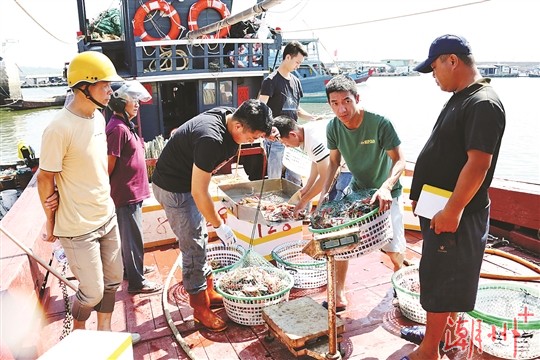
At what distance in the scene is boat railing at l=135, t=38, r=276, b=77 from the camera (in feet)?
28.6

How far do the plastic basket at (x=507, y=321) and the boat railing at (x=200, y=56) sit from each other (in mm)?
7220

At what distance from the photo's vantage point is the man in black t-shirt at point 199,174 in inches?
106

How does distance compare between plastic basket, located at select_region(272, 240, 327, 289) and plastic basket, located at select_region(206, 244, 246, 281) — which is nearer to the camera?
plastic basket, located at select_region(272, 240, 327, 289)

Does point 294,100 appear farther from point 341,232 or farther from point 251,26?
point 251,26

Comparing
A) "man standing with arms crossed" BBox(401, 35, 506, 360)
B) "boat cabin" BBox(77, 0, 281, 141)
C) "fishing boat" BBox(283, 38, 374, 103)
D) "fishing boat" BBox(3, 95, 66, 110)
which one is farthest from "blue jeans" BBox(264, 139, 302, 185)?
"fishing boat" BBox(3, 95, 66, 110)

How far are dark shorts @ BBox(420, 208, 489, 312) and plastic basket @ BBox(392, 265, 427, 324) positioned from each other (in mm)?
558

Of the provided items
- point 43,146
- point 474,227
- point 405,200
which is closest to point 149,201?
point 43,146

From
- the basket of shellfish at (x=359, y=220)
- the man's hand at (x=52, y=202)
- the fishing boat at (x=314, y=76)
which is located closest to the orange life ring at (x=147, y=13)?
the man's hand at (x=52, y=202)

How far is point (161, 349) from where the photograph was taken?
2939 millimetres

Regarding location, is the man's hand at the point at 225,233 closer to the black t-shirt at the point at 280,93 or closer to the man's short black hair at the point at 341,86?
the man's short black hair at the point at 341,86

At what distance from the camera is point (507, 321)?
246 centimetres

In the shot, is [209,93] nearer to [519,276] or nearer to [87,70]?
[87,70]

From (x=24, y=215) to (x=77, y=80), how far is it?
7.29 feet

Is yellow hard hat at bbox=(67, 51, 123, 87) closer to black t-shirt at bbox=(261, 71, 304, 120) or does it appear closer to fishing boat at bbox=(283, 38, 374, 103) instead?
black t-shirt at bbox=(261, 71, 304, 120)
